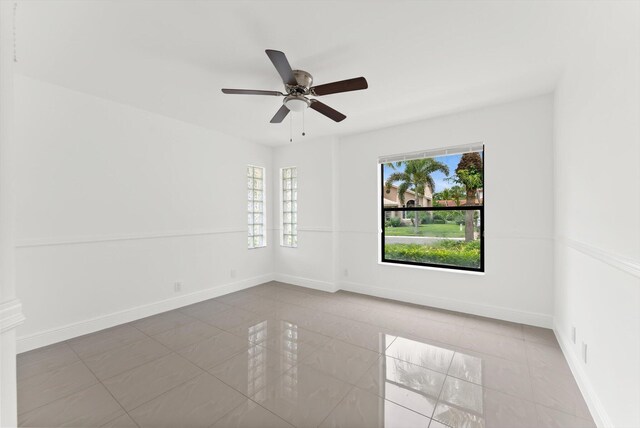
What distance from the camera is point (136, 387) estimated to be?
6.82 feet

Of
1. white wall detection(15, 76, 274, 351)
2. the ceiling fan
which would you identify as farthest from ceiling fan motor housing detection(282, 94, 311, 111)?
white wall detection(15, 76, 274, 351)

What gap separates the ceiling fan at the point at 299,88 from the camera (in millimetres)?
2023

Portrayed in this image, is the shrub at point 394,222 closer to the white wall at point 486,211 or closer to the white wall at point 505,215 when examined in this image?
the white wall at point 486,211

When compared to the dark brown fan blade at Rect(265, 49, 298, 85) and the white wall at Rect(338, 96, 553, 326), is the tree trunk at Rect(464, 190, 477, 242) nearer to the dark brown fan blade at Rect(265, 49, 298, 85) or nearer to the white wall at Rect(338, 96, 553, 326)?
the white wall at Rect(338, 96, 553, 326)

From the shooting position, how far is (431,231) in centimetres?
405

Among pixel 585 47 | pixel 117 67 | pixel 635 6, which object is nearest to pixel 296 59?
pixel 117 67

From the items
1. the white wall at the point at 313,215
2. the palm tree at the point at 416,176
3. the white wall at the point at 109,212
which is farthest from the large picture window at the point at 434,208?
the white wall at the point at 109,212

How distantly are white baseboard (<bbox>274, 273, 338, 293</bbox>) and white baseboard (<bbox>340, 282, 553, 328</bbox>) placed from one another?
0.23m

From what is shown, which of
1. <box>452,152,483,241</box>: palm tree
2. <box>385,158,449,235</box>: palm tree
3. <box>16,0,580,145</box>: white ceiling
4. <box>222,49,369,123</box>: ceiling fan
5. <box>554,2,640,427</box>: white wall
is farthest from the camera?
<box>385,158,449,235</box>: palm tree

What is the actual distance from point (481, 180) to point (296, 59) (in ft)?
9.31

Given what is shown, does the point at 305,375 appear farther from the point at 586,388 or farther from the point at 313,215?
the point at 313,215

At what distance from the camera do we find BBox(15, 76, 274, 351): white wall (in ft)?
8.75

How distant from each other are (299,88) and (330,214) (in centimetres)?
255

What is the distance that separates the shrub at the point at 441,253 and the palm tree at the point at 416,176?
1.06 ft
